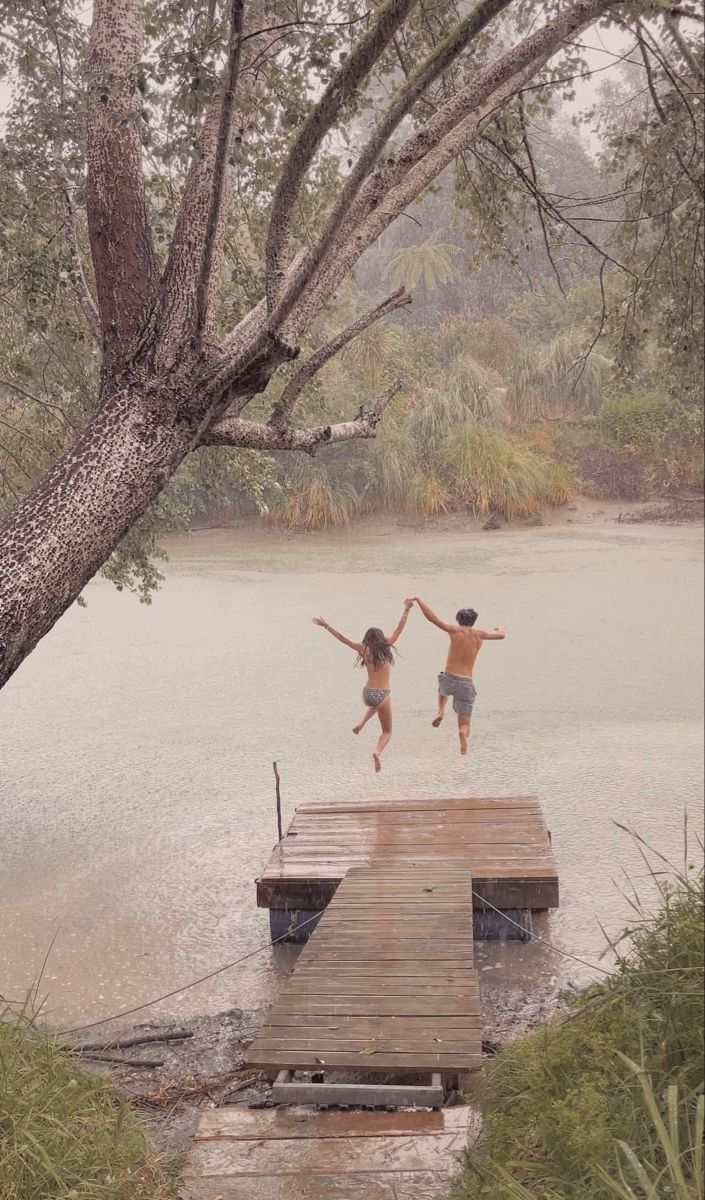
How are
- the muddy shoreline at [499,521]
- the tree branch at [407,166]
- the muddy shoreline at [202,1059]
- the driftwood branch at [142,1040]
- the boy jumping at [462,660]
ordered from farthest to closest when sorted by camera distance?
the muddy shoreline at [499,521] → the boy jumping at [462,660] → the driftwood branch at [142,1040] → the muddy shoreline at [202,1059] → the tree branch at [407,166]

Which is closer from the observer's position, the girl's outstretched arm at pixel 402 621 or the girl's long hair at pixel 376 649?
the girl's outstretched arm at pixel 402 621

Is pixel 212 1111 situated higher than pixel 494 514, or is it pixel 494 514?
pixel 494 514

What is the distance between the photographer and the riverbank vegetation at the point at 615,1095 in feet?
6.19

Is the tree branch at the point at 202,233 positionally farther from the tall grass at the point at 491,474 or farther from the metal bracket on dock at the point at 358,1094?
the tall grass at the point at 491,474

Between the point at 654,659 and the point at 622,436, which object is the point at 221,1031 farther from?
the point at 622,436

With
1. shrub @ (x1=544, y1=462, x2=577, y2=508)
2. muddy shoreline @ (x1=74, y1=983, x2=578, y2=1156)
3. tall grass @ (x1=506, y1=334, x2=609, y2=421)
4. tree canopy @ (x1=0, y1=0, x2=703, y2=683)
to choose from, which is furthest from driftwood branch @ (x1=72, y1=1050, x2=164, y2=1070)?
tall grass @ (x1=506, y1=334, x2=609, y2=421)

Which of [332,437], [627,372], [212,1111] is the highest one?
[627,372]

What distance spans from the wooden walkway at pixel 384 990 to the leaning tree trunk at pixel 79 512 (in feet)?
4.77

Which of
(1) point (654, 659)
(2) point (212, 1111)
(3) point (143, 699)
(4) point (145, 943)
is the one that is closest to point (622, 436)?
(1) point (654, 659)

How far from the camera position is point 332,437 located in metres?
3.35

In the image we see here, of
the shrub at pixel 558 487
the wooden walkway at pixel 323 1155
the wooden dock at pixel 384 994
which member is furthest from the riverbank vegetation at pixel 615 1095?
the shrub at pixel 558 487

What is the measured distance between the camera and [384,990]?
3.48 metres

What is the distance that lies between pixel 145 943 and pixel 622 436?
40.8 feet

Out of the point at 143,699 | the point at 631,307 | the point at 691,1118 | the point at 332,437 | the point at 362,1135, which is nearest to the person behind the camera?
the point at 691,1118
